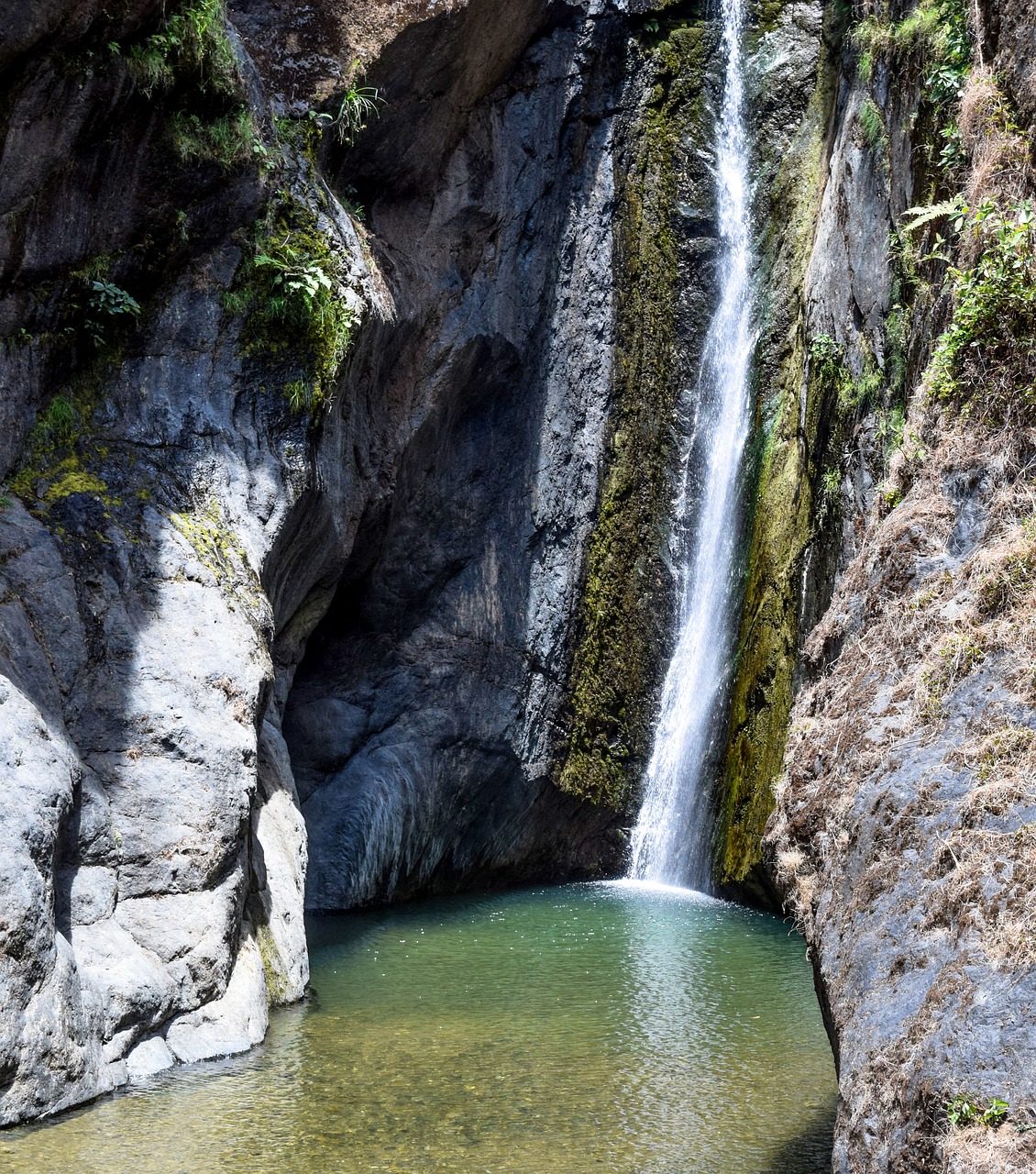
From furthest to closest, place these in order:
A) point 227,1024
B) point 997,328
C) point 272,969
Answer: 1. point 272,969
2. point 227,1024
3. point 997,328

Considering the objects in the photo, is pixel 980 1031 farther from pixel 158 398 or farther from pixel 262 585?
pixel 158 398

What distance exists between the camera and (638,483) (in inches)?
563

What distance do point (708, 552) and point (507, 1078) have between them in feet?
28.3

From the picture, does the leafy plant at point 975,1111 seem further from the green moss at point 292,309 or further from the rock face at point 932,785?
the green moss at point 292,309

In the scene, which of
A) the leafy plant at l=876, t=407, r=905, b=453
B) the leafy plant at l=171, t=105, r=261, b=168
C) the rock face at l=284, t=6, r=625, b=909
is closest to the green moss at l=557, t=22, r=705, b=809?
the rock face at l=284, t=6, r=625, b=909

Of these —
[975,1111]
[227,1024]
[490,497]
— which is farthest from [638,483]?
[975,1111]

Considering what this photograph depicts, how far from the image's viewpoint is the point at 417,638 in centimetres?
1345

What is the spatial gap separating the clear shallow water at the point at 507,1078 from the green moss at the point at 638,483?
4097mm

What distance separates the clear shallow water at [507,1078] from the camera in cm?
512

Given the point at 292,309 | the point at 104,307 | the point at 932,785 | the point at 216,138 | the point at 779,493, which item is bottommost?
the point at 932,785

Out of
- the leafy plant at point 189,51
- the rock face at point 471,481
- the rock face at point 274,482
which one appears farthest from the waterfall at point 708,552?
the leafy plant at point 189,51

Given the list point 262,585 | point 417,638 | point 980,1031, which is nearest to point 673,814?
point 417,638

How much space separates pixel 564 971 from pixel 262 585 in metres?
3.98

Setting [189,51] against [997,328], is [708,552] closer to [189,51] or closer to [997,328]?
[189,51]
